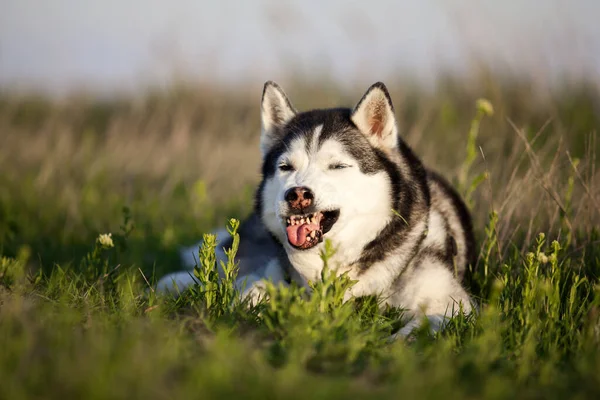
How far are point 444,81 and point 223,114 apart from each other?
4032 millimetres

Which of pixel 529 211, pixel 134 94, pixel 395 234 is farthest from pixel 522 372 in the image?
pixel 134 94

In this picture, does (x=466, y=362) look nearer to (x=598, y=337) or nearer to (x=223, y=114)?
(x=598, y=337)

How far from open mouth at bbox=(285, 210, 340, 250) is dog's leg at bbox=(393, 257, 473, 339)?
63cm

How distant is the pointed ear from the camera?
151 inches

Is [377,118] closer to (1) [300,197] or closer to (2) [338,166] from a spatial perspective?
(2) [338,166]

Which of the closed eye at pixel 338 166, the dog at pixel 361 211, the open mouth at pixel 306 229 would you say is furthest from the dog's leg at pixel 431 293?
the closed eye at pixel 338 166

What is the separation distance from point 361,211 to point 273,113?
3.52 ft

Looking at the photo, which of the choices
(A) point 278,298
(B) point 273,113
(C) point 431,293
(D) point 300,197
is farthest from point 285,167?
(C) point 431,293

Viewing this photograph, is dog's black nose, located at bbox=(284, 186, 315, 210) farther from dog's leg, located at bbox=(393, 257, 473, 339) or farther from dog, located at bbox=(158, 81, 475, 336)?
dog's leg, located at bbox=(393, 257, 473, 339)

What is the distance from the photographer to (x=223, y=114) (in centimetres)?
1095

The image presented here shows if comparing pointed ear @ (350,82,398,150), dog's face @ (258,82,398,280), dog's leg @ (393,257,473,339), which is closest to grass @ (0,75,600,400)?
dog's leg @ (393,257,473,339)

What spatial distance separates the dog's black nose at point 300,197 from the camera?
3439mm

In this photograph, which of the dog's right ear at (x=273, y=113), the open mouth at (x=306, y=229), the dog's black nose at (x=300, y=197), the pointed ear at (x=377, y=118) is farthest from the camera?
the dog's right ear at (x=273, y=113)

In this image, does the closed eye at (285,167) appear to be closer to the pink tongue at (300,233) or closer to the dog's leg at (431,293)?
the pink tongue at (300,233)
